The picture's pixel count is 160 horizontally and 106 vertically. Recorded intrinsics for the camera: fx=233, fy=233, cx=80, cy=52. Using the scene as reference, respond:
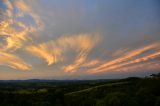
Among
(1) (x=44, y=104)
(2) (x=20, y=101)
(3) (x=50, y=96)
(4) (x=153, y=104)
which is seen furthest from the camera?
(3) (x=50, y=96)

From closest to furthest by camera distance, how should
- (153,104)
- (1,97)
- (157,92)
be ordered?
1. (153,104)
2. (157,92)
3. (1,97)

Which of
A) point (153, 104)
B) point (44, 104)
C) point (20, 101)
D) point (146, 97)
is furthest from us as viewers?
point (20, 101)

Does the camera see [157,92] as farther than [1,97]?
No

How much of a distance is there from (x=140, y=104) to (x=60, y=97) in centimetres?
6729

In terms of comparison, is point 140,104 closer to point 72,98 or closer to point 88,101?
point 88,101

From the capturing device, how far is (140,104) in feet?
275

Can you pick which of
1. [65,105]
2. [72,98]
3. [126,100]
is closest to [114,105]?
[126,100]

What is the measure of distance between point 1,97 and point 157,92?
282 ft

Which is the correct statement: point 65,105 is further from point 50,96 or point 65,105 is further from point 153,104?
point 153,104

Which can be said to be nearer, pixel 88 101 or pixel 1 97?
pixel 88 101

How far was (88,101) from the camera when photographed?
4444 inches

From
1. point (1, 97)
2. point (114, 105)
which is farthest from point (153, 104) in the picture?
point (1, 97)

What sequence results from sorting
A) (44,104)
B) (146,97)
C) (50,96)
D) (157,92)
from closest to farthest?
(146,97) < (157,92) < (44,104) < (50,96)

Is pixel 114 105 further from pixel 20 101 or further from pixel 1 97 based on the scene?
pixel 1 97
